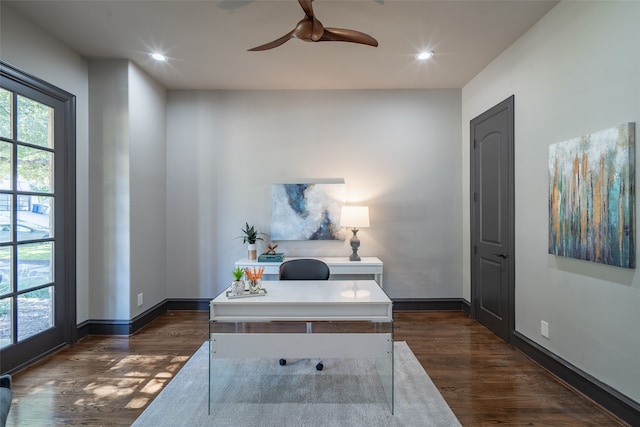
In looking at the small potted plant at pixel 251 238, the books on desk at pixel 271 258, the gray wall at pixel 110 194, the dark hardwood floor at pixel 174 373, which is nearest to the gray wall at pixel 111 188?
the gray wall at pixel 110 194

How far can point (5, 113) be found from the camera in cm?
264

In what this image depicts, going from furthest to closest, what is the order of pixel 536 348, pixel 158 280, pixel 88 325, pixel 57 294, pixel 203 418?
pixel 158 280
pixel 88 325
pixel 57 294
pixel 536 348
pixel 203 418

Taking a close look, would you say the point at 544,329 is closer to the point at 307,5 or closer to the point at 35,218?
the point at 307,5

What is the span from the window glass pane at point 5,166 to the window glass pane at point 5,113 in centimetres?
8

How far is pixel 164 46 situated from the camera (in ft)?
10.6

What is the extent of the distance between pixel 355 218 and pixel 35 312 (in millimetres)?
3149

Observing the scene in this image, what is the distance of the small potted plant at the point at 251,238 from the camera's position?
13.6ft

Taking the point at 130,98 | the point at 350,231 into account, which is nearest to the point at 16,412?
the point at 130,98

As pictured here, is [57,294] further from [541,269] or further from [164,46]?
[541,269]

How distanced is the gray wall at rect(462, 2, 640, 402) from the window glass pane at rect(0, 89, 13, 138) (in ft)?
13.9

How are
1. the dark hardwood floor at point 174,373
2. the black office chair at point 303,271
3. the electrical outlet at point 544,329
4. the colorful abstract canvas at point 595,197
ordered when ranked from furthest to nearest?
the black office chair at point 303,271 → the electrical outlet at point 544,329 → the dark hardwood floor at point 174,373 → the colorful abstract canvas at point 595,197

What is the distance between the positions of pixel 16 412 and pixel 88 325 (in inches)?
55.3

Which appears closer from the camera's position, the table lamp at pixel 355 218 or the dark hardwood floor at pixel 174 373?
the dark hardwood floor at pixel 174 373

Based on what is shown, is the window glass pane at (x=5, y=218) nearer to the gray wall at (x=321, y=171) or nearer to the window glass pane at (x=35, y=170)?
the window glass pane at (x=35, y=170)
